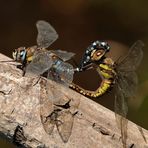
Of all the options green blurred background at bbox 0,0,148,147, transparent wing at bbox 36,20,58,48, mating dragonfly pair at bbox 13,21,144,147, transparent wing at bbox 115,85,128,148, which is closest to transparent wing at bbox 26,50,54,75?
mating dragonfly pair at bbox 13,21,144,147

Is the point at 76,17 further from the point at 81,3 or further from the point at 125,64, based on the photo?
the point at 125,64

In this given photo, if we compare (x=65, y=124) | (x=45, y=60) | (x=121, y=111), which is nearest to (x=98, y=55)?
(x=45, y=60)

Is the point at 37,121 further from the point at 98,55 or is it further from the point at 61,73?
the point at 98,55

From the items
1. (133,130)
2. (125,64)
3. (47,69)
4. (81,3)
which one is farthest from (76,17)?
(133,130)

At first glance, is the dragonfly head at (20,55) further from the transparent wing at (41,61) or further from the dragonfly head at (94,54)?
the dragonfly head at (94,54)

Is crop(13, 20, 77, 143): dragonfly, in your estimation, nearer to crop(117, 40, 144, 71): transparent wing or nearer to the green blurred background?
crop(117, 40, 144, 71): transparent wing

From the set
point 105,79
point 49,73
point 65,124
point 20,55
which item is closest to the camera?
point 65,124
